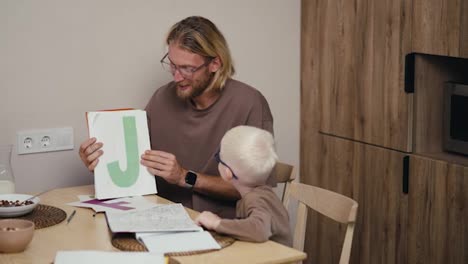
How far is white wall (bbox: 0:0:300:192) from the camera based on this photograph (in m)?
3.02

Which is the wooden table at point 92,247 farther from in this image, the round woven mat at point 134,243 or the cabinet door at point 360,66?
the cabinet door at point 360,66

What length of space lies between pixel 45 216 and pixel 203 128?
717 mm

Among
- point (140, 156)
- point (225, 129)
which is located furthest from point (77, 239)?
point (225, 129)

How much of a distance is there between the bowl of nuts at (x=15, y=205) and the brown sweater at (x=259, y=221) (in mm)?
637

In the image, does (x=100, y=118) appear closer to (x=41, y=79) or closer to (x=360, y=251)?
(x=41, y=79)

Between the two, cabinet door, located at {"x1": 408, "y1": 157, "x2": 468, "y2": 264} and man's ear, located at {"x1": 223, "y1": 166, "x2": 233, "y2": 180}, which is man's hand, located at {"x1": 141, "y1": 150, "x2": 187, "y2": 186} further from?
cabinet door, located at {"x1": 408, "y1": 157, "x2": 468, "y2": 264}

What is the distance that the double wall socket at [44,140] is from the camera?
306 cm

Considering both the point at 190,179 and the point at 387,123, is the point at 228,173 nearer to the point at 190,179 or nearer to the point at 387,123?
the point at 190,179

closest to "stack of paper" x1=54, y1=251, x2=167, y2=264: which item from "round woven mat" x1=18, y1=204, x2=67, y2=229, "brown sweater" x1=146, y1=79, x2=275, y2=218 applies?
"round woven mat" x1=18, y1=204, x2=67, y2=229

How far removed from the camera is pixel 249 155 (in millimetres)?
2307

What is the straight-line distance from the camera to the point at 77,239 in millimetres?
2264

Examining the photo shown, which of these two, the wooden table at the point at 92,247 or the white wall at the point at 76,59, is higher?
the white wall at the point at 76,59

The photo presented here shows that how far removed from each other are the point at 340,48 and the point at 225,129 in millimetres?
807

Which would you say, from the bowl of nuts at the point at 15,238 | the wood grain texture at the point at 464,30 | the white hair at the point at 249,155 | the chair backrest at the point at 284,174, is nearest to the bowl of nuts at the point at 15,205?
the bowl of nuts at the point at 15,238
